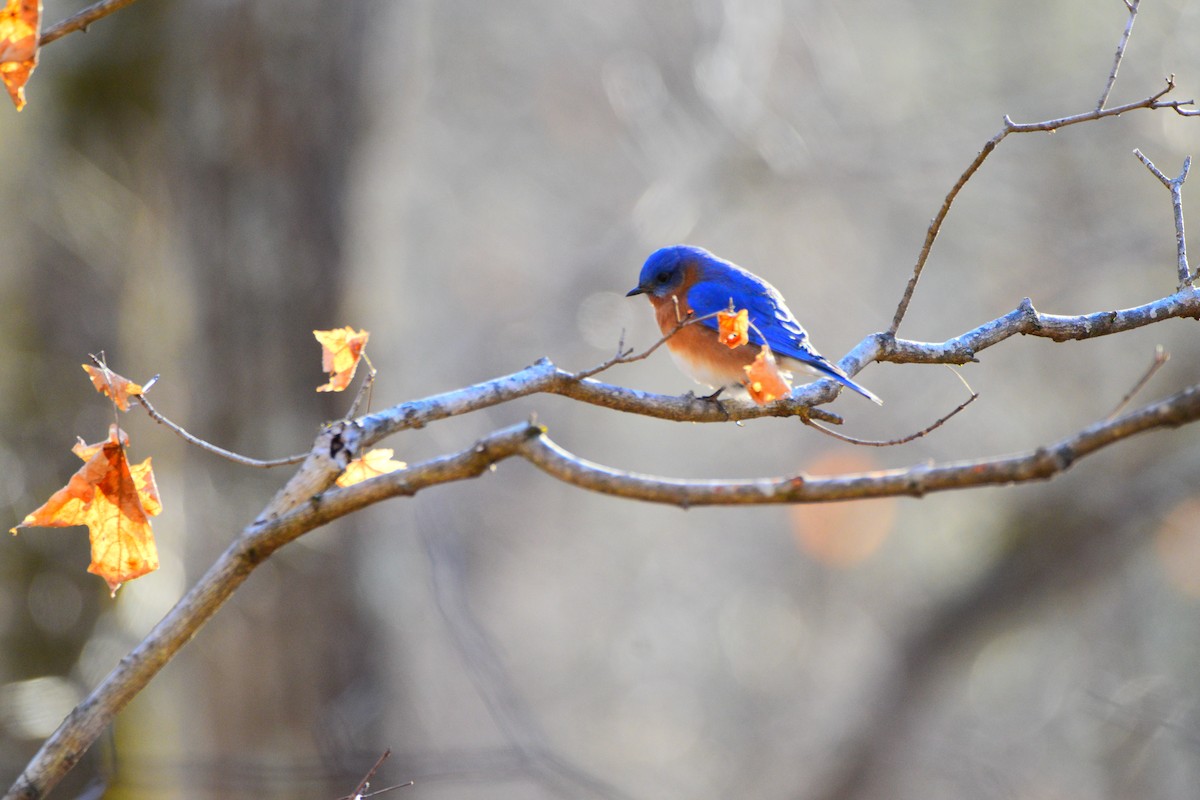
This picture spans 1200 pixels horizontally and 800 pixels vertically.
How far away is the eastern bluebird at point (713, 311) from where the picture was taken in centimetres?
365

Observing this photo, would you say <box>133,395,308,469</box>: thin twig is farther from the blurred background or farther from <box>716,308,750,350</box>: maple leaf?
the blurred background

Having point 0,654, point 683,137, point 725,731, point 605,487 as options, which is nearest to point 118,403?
point 605,487

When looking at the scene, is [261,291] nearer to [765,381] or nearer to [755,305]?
[755,305]

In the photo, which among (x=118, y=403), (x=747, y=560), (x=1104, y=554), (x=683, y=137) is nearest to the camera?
(x=118, y=403)

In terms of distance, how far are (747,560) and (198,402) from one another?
1004cm

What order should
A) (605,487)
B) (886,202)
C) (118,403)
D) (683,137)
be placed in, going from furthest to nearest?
(886,202), (683,137), (118,403), (605,487)

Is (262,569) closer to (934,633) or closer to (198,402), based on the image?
(198,402)

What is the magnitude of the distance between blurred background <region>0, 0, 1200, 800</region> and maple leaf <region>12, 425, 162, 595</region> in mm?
1704

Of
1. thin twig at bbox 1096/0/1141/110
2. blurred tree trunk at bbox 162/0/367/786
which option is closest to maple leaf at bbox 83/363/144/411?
thin twig at bbox 1096/0/1141/110

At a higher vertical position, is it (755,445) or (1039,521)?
(755,445)

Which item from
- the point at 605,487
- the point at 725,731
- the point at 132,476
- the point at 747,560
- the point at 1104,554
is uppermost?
the point at 747,560

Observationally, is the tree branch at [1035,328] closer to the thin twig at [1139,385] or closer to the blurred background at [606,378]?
the thin twig at [1139,385]

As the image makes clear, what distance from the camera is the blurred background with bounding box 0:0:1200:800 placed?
17.6 ft

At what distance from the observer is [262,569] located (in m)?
Answer: 5.49
